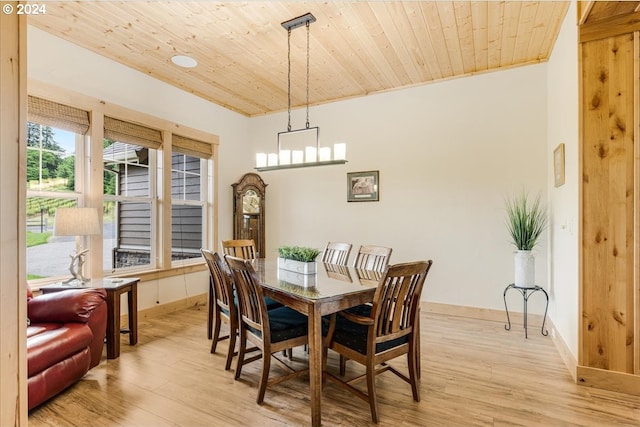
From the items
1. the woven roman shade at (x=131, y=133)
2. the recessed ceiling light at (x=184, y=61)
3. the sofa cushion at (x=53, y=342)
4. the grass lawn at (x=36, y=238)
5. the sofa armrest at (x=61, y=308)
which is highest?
the recessed ceiling light at (x=184, y=61)

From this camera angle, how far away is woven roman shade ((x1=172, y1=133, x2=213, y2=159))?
441 cm

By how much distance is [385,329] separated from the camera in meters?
2.10

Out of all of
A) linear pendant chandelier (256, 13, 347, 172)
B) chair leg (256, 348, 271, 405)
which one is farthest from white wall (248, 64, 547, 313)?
chair leg (256, 348, 271, 405)

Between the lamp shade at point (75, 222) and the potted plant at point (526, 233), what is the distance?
4.21m

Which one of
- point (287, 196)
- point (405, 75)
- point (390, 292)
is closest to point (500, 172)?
point (405, 75)

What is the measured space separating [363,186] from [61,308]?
11.8 feet

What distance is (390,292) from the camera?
203 cm

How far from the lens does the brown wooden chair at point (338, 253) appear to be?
3656mm

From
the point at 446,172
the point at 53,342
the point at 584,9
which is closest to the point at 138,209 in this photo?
the point at 53,342

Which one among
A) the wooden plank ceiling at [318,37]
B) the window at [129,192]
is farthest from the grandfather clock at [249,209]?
the wooden plank ceiling at [318,37]

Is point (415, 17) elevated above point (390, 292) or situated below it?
above

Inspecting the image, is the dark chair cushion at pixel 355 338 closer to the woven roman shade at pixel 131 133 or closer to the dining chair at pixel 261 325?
the dining chair at pixel 261 325

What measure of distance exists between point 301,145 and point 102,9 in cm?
305

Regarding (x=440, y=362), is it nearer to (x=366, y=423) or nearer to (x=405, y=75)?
(x=366, y=423)
